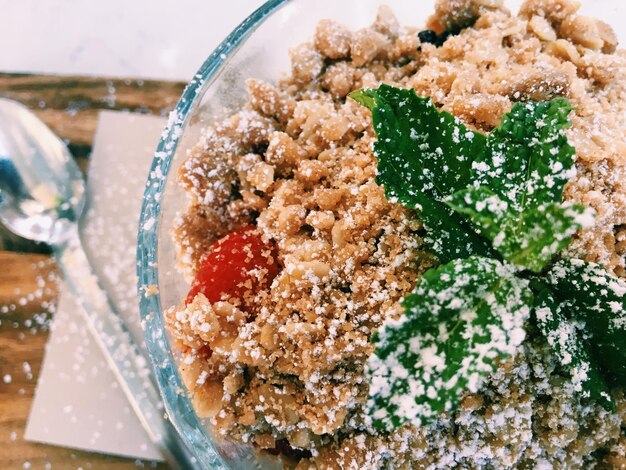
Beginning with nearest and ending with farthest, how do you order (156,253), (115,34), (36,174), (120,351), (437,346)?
(437,346) < (156,253) < (120,351) < (36,174) < (115,34)

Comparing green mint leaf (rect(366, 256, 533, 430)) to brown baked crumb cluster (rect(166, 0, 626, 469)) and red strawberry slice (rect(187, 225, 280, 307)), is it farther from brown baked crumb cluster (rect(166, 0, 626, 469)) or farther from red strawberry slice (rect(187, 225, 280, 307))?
red strawberry slice (rect(187, 225, 280, 307))

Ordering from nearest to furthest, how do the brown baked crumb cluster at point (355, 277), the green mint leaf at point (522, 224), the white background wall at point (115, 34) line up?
the green mint leaf at point (522, 224) → the brown baked crumb cluster at point (355, 277) → the white background wall at point (115, 34)

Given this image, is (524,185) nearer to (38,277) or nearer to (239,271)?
(239,271)

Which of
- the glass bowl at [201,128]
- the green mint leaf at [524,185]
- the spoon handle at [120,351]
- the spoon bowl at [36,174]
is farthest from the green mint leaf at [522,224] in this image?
the spoon bowl at [36,174]

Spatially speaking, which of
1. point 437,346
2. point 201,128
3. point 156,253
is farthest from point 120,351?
point 437,346

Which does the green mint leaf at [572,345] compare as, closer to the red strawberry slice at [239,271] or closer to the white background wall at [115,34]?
the red strawberry slice at [239,271]

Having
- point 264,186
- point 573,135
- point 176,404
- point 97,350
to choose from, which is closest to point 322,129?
point 264,186

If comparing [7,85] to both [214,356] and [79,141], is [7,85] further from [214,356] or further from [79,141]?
[214,356]
